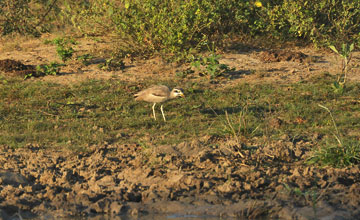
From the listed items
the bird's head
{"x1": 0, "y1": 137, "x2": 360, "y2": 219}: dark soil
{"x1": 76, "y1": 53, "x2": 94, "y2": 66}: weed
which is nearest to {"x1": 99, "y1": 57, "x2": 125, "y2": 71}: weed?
{"x1": 76, "y1": 53, "x2": 94, "y2": 66}: weed

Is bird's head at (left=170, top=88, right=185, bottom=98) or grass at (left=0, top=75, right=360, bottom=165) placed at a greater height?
bird's head at (left=170, top=88, right=185, bottom=98)

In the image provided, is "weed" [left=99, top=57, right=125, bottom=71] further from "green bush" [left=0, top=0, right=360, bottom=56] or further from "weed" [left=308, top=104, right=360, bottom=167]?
"weed" [left=308, top=104, right=360, bottom=167]

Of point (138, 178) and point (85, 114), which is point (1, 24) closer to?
point (85, 114)

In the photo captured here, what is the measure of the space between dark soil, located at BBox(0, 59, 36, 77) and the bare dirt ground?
440 cm

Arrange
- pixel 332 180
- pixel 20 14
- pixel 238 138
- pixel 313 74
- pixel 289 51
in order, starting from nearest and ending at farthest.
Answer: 1. pixel 332 180
2. pixel 238 138
3. pixel 313 74
4. pixel 289 51
5. pixel 20 14

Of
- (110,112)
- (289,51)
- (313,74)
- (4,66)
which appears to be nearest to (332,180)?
(110,112)

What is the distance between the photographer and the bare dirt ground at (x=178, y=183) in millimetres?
6812

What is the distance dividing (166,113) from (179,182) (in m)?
3.86

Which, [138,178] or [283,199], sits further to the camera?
[138,178]

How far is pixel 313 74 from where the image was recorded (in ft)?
42.4

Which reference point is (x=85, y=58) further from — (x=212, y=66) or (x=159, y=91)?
(x=159, y=91)

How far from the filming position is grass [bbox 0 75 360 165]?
31.5ft

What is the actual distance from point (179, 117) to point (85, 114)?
5.93 feet

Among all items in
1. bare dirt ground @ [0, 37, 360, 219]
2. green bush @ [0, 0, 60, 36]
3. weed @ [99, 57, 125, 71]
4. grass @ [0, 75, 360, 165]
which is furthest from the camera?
green bush @ [0, 0, 60, 36]
